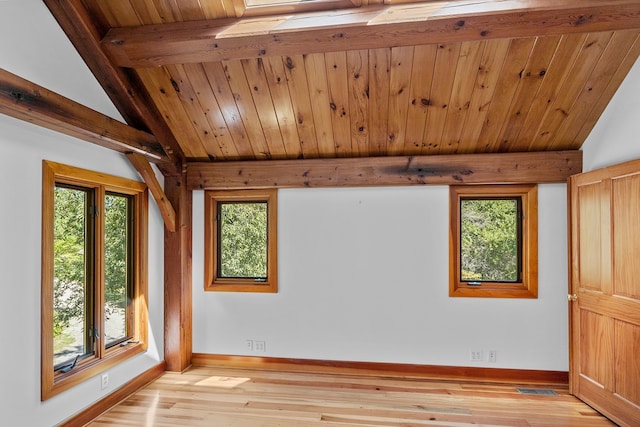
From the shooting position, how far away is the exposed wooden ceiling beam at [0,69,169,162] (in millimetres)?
2045

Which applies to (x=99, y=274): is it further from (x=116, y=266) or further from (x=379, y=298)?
(x=379, y=298)

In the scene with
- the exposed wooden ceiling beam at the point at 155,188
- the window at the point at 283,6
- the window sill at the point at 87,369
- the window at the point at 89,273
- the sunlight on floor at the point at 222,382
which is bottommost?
the sunlight on floor at the point at 222,382

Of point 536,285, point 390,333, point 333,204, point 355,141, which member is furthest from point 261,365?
point 536,285

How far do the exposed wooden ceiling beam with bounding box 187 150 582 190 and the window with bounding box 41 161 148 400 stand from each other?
0.84 m

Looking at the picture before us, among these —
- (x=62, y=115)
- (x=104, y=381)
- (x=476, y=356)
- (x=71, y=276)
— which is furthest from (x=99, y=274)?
(x=476, y=356)

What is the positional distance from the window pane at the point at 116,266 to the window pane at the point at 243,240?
0.95 m

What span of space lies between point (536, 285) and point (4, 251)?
4162 mm

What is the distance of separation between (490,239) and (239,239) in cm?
261

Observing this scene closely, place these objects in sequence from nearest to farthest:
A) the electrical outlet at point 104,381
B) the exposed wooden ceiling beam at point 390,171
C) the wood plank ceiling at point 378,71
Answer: the wood plank ceiling at point 378,71
the electrical outlet at point 104,381
the exposed wooden ceiling beam at point 390,171

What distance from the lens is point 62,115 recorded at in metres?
2.35

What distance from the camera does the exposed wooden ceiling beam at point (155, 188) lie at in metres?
3.32

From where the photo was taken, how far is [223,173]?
3936 millimetres

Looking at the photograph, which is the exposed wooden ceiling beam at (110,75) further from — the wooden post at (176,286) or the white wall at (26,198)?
the wooden post at (176,286)

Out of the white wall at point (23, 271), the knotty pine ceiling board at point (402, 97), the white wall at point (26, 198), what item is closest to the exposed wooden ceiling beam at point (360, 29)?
the knotty pine ceiling board at point (402, 97)
